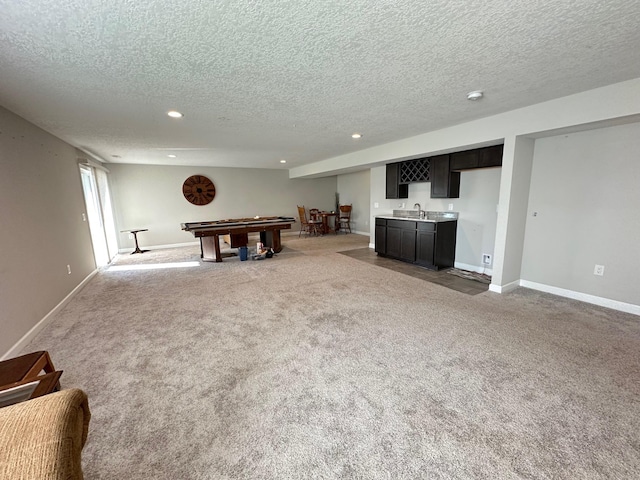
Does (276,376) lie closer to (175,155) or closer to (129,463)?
(129,463)

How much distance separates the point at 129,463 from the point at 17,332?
2.10 m

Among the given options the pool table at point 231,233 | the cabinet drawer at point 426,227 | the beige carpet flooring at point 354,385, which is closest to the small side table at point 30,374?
the beige carpet flooring at point 354,385

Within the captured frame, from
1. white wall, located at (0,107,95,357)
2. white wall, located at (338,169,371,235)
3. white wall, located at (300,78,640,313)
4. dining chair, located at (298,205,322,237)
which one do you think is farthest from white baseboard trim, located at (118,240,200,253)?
white wall, located at (300,78,640,313)

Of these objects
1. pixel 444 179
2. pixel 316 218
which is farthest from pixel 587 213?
pixel 316 218

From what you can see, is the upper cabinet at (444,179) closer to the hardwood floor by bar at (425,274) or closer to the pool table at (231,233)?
the hardwood floor by bar at (425,274)

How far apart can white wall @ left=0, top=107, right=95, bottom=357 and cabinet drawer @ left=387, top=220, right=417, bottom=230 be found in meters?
5.17

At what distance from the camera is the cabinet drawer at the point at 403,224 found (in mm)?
4870

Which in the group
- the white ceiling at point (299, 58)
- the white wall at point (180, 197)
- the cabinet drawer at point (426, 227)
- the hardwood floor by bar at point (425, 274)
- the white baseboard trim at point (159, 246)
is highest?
the white ceiling at point (299, 58)

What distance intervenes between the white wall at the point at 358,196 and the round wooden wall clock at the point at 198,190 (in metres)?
4.26

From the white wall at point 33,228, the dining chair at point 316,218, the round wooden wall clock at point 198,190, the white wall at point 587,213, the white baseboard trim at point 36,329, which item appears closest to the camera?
the white baseboard trim at point 36,329

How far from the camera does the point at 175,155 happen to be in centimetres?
561

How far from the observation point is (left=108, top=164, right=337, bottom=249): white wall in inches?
265

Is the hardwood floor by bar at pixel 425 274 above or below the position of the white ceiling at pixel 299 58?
below

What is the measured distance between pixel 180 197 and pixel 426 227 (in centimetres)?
636
